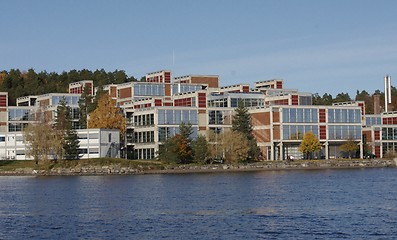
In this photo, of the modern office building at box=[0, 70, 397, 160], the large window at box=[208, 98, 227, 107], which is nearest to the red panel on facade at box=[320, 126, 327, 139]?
the modern office building at box=[0, 70, 397, 160]

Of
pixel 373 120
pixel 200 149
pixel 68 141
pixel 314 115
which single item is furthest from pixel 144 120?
pixel 373 120

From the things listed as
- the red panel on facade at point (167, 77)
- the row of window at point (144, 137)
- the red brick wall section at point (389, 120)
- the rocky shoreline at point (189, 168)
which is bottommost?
the rocky shoreline at point (189, 168)

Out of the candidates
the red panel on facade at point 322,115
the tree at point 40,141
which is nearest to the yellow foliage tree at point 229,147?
the red panel on facade at point 322,115

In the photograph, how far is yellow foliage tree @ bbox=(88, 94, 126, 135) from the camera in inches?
5261

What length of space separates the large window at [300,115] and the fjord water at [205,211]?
4937cm

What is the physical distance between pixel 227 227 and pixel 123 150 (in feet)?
298

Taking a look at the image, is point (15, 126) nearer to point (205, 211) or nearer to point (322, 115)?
point (322, 115)

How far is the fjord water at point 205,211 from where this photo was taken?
4650 cm

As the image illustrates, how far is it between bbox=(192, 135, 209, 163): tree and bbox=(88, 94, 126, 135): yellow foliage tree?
16.6m

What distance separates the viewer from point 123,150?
5438 inches

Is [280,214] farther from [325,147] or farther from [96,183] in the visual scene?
[325,147]

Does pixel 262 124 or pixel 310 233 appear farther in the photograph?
pixel 262 124

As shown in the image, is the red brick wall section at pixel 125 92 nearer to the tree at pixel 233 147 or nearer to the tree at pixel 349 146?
the tree at pixel 233 147

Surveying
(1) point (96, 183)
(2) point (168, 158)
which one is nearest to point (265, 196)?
(1) point (96, 183)
